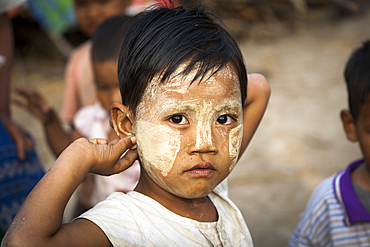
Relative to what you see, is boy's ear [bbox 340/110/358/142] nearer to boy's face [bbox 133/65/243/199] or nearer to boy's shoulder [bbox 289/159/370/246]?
boy's shoulder [bbox 289/159/370/246]

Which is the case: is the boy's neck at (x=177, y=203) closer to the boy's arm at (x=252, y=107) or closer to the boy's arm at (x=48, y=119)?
the boy's arm at (x=252, y=107)

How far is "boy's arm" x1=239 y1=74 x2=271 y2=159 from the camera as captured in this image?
1.77m

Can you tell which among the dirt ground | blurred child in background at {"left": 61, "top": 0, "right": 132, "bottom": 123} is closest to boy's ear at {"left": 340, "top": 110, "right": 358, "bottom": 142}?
the dirt ground

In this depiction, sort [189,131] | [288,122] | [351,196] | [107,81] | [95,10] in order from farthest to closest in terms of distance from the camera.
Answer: [288,122], [95,10], [107,81], [351,196], [189,131]

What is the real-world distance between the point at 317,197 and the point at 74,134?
1815 millimetres

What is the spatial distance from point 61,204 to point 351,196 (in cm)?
162

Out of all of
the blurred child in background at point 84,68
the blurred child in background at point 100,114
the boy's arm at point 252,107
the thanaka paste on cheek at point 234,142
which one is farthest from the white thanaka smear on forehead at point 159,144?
the blurred child in background at point 84,68

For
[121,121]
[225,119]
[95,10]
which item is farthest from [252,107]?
[95,10]

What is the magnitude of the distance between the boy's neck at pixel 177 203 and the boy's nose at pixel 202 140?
273 millimetres

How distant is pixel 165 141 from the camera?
1.37m

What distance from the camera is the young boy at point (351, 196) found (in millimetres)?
2055

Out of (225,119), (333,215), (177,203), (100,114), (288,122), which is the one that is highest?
(225,119)

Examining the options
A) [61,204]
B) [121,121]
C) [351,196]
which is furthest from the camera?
[351,196]

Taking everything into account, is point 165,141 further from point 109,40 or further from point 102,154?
point 109,40
